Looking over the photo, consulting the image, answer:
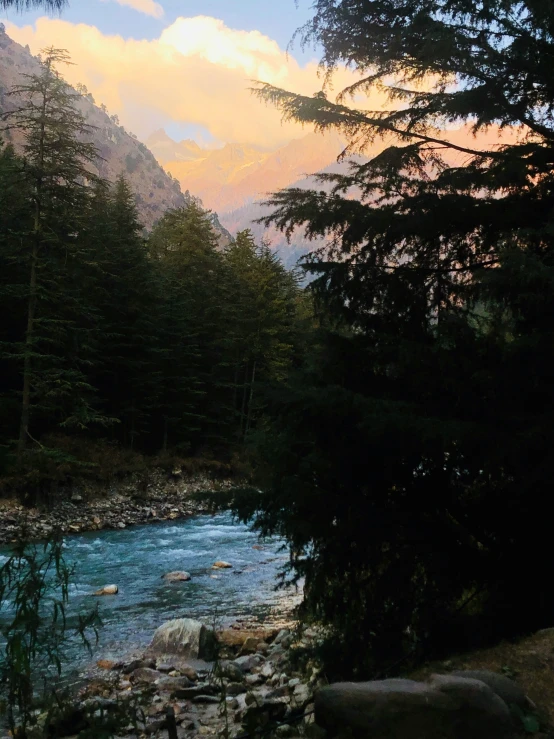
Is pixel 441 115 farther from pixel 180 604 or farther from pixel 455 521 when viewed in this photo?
pixel 180 604

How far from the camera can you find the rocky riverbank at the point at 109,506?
16.5m

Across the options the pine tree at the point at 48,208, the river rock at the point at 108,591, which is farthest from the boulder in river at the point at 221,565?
the pine tree at the point at 48,208

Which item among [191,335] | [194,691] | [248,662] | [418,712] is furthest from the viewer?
[191,335]

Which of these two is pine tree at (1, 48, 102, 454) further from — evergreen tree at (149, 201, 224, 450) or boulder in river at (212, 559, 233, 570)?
boulder in river at (212, 559, 233, 570)

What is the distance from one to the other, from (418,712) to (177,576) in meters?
9.25

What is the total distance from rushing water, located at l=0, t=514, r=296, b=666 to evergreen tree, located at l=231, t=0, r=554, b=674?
195cm

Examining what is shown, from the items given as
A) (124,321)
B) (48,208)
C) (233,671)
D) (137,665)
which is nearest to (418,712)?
(233,671)

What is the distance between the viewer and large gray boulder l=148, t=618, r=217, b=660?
7711 mm

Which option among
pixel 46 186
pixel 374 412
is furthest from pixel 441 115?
pixel 46 186

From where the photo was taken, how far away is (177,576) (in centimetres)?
1185

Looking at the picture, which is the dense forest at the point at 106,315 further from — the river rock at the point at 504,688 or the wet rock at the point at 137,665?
the wet rock at the point at 137,665

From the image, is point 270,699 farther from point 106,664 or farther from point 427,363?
point 427,363

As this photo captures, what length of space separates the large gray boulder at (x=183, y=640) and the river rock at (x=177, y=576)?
3.59 m

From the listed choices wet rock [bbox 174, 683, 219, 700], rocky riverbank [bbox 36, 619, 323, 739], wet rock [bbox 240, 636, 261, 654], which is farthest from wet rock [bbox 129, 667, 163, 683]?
wet rock [bbox 240, 636, 261, 654]
